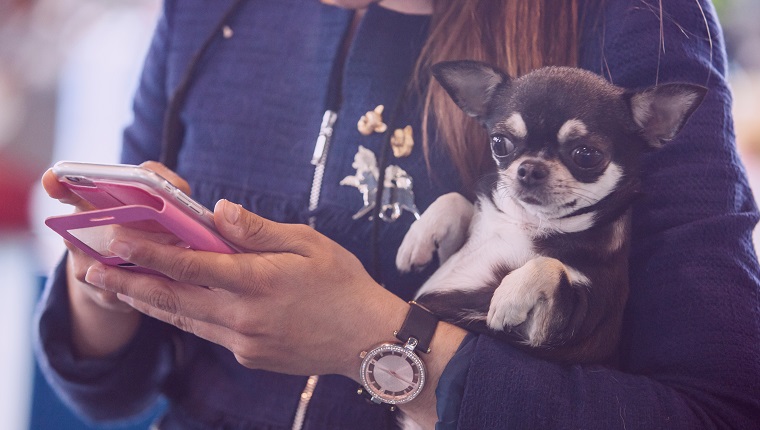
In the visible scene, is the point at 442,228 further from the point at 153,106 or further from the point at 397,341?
the point at 153,106

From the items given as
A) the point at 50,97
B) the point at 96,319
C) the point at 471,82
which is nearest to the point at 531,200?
the point at 471,82

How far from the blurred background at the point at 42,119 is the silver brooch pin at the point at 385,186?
30.8 inches

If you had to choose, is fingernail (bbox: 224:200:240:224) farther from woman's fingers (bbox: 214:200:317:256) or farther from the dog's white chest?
the dog's white chest

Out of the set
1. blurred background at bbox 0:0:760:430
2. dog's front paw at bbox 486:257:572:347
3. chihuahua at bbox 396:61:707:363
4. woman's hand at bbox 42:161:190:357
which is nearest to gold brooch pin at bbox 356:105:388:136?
chihuahua at bbox 396:61:707:363

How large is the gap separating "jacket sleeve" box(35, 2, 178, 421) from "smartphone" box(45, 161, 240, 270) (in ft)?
1.02

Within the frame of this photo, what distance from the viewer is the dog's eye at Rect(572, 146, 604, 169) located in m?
0.61

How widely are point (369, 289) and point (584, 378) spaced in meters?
0.22

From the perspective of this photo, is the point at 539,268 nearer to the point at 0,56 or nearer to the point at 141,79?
the point at 141,79

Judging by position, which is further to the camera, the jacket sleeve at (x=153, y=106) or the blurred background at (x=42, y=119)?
the blurred background at (x=42, y=119)

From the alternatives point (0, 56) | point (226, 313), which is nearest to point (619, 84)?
point (226, 313)

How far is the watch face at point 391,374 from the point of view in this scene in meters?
0.65

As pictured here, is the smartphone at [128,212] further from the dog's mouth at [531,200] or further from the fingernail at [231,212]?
the dog's mouth at [531,200]

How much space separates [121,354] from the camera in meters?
0.92

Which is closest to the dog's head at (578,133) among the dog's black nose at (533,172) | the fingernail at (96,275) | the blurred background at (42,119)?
the dog's black nose at (533,172)
